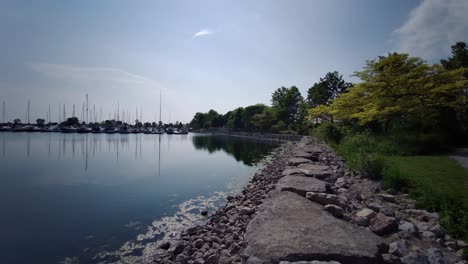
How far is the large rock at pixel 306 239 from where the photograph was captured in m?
3.83

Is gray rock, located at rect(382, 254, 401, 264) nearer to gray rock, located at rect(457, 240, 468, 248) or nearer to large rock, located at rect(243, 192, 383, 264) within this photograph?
large rock, located at rect(243, 192, 383, 264)

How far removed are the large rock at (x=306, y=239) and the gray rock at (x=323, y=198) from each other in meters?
0.72

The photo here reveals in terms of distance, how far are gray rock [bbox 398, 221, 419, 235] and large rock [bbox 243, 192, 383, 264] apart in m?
0.96

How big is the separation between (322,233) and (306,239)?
1.33 ft

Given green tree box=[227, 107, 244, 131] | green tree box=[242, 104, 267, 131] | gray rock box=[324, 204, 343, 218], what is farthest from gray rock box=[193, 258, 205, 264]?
green tree box=[227, 107, 244, 131]

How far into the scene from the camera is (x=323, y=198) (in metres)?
6.42

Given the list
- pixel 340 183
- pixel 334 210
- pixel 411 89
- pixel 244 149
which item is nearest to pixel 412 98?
pixel 411 89

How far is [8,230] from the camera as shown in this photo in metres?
7.64

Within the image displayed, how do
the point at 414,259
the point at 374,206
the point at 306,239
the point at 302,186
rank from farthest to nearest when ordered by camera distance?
the point at 302,186, the point at 374,206, the point at 306,239, the point at 414,259

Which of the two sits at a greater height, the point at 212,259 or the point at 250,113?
the point at 250,113

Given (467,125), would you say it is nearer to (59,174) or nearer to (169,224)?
(169,224)

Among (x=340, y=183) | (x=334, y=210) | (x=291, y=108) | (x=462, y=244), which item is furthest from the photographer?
(x=291, y=108)

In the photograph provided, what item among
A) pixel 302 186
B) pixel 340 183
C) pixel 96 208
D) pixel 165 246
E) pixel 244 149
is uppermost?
pixel 302 186

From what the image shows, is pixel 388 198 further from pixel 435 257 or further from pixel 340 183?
pixel 435 257
